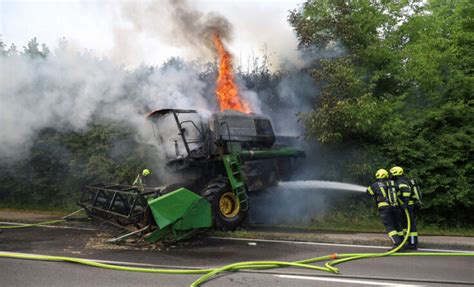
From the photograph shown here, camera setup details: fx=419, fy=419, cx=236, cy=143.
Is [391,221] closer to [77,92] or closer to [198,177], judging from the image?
[198,177]

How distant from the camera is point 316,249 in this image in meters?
7.93

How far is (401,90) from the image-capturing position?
44.0ft

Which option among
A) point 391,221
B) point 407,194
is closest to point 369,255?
point 391,221

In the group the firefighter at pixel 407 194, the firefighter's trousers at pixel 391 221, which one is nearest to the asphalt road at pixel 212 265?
the firefighter's trousers at pixel 391 221

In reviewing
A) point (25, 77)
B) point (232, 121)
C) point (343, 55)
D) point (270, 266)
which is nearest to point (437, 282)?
point (270, 266)

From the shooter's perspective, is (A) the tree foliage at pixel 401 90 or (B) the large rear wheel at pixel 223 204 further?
(A) the tree foliage at pixel 401 90

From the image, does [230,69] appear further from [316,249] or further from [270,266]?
[270,266]

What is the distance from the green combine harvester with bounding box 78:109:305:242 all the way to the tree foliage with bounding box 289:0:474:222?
2.06m

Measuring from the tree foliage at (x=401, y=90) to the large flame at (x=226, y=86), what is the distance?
2.11 meters

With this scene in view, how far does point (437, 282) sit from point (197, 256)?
373cm

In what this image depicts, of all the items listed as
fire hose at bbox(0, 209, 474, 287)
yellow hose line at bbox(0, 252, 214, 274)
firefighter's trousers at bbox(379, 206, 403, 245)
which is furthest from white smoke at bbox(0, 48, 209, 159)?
firefighter's trousers at bbox(379, 206, 403, 245)

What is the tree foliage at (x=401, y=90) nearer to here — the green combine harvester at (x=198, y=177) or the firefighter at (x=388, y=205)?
the green combine harvester at (x=198, y=177)

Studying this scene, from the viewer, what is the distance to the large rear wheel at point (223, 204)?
956 centimetres

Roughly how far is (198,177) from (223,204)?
1.32 m
